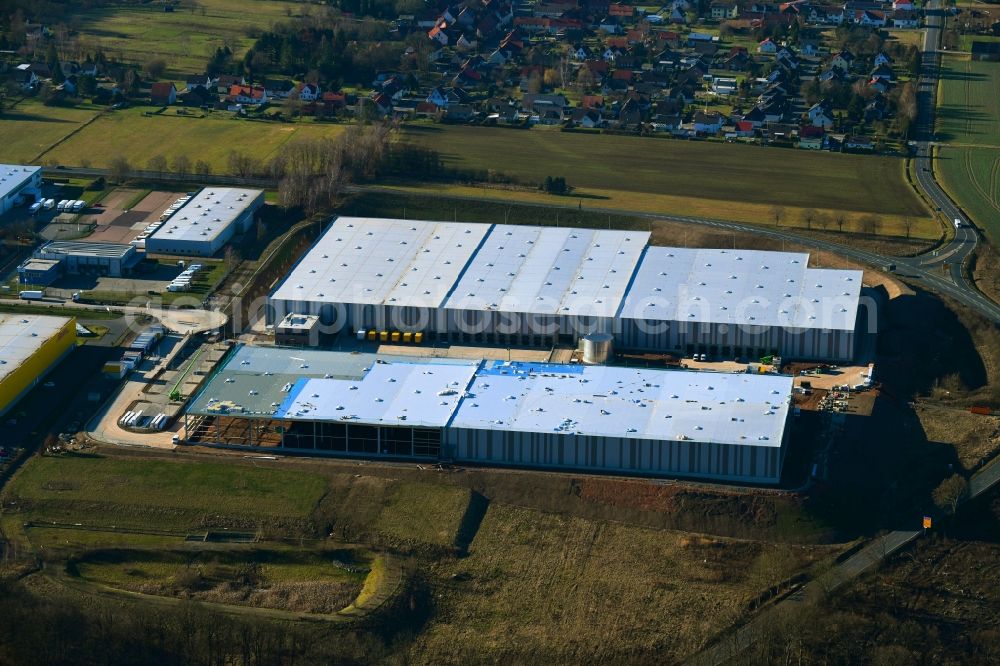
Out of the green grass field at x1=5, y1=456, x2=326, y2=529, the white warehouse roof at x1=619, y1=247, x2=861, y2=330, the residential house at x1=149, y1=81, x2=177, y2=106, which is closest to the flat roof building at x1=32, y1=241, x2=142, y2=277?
the green grass field at x1=5, y1=456, x2=326, y2=529

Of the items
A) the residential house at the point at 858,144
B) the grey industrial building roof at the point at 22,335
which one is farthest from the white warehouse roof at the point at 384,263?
the residential house at the point at 858,144

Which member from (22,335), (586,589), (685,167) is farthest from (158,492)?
(685,167)

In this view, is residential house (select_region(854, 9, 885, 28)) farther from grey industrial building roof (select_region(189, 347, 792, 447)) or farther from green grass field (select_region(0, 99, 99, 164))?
grey industrial building roof (select_region(189, 347, 792, 447))

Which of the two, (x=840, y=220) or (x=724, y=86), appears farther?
(x=724, y=86)

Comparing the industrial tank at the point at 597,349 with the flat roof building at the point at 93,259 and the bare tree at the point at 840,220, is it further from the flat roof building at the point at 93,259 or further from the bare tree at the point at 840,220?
the flat roof building at the point at 93,259

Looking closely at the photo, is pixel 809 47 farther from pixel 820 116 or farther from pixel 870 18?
pixel 820 116

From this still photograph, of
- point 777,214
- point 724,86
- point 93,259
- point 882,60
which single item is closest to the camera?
point 93,259
